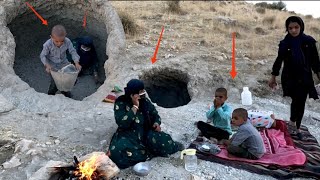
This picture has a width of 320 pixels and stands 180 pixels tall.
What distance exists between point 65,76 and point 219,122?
231 centimetres

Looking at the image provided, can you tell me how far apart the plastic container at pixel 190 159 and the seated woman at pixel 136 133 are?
0.66ft

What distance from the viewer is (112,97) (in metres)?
6.09

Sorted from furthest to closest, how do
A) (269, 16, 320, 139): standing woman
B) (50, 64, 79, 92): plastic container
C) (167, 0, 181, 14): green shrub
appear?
(167, 0, 181, 14): green shrub → (50, 64, 79, 92): plastic container → (269, 16, 320, 139): standing woman

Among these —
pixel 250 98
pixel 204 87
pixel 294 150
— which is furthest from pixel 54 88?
pixel 294 150

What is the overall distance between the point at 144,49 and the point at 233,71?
1.83m

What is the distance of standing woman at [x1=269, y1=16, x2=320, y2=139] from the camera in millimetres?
5113

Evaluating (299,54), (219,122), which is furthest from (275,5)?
(219,122)

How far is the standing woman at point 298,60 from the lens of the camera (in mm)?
5113

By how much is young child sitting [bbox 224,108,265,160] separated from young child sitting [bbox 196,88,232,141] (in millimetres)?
474

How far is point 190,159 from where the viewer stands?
473 cm

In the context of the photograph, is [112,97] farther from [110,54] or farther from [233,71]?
Result: [233,71]

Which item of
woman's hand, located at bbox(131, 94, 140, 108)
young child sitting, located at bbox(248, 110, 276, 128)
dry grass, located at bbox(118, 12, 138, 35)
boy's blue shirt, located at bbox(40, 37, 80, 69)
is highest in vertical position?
dry grass, located at bbox(118, 12, 138, 35)

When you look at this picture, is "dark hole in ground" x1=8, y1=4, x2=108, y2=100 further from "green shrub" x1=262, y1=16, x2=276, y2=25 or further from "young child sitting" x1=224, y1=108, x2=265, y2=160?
"green shrub" x1=262, y1=16, x2=276, y2=25

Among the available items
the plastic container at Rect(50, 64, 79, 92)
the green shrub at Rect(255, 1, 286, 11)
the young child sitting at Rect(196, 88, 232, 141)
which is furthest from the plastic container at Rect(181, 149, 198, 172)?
the green shrub at Rect(255, 1, 286, 11)
